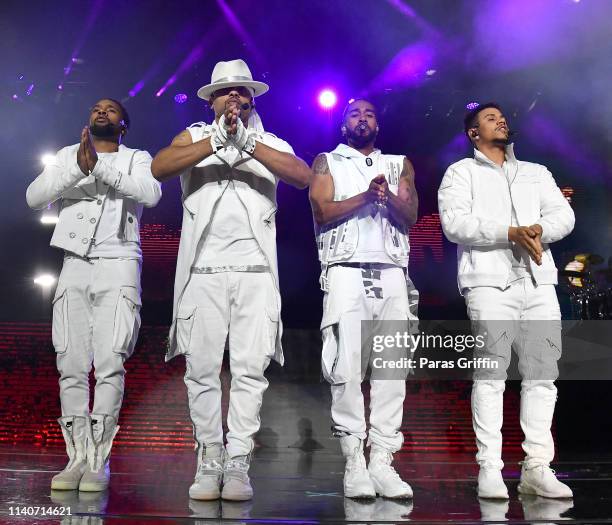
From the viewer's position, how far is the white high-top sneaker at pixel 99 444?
145 inches

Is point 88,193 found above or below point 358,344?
above

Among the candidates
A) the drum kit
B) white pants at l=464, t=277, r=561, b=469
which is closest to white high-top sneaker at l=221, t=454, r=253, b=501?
white pants at l=464, t=277, r=561, b=469

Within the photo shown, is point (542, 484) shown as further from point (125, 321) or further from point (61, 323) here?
point (61, 323)

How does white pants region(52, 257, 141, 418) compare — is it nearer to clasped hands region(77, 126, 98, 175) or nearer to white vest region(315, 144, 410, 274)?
clasped hands region(77, 126, 98, 175)

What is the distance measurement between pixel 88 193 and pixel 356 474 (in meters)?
1.98

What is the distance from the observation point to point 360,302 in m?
3.64

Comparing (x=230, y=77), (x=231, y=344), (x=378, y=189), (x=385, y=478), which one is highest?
(x=230, y=77)

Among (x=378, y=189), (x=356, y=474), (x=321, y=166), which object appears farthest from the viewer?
(x=321, y=166)

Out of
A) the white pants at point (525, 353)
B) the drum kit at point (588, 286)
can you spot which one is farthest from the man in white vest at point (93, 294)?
the drum kit at point (588, 286)

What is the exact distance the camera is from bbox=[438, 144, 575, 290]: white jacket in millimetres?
3793

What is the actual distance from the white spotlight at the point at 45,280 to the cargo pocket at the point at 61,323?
12.1 ft

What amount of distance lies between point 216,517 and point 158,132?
18.1 feet

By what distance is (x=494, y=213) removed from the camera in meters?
3.94

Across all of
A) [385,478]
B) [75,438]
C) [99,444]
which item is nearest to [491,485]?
[385,478]
